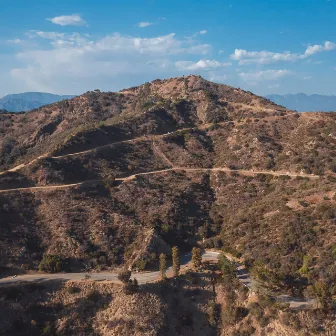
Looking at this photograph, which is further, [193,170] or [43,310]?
[193,170]

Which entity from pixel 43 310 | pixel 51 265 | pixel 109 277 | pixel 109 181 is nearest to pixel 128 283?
pixel 109 277

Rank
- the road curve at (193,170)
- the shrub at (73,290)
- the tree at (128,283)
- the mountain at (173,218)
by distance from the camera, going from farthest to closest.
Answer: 1. the road curve at (193,170)
2. the shrub at (73,290)
3. the tree at (128,283)
4. the mountain at (173,218)

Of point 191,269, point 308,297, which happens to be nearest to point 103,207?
point 191,269

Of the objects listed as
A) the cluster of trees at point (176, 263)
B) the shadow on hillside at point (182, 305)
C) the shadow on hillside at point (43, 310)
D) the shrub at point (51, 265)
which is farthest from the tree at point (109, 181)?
the shadow on hillside at point (182, 305)

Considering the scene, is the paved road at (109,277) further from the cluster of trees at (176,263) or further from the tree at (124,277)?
the tree at (124,277)

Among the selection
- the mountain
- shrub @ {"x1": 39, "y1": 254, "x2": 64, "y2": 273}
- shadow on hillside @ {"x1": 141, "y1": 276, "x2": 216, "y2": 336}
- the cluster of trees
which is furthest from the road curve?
shadow on hillside @ {"x1": 141, "y1": 276, "x2": 216, "y2": 336}

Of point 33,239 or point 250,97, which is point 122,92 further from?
point 33,239

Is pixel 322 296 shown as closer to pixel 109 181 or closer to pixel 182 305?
pixel 182 305

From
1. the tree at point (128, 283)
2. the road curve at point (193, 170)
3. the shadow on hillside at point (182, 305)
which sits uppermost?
the road curve at point (193, 170)
